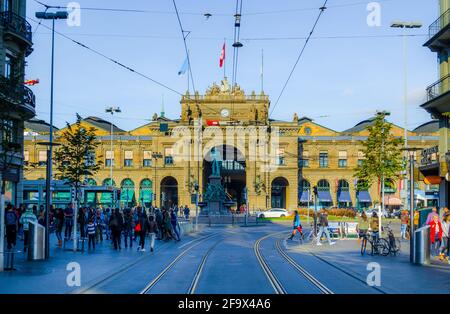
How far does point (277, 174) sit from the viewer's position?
331 ft

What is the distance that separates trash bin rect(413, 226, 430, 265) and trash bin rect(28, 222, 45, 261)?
12276mm

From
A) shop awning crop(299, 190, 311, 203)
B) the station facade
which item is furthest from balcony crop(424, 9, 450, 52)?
shop awning crop(299, 190, 311, 203)

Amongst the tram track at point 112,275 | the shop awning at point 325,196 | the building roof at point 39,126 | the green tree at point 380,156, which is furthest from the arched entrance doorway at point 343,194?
the tram track at point 112,275

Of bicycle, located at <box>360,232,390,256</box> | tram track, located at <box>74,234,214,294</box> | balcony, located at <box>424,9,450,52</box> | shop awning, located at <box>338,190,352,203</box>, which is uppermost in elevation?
balcony, located at <box>424,9,450,52</box>

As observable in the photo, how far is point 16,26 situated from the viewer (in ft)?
119

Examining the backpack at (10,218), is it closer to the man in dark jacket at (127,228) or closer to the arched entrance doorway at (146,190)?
the man in dark jacket at (127,228)

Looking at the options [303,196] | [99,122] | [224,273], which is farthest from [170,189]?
[224,273]

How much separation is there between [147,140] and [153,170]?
513 centimetres

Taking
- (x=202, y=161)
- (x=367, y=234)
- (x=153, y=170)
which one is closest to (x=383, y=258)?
(x=367, y=234)

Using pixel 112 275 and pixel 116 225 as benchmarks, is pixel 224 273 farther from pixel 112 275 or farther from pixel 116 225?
pixel 116 225

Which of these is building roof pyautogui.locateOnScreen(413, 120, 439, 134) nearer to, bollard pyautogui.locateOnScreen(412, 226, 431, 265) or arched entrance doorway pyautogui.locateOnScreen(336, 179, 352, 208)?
arched entrance doorway pyautogui.locateOnScreen(336, 179, 352, 208)

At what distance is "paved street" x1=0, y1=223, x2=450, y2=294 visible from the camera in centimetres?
1575

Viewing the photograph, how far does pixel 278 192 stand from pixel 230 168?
851cm

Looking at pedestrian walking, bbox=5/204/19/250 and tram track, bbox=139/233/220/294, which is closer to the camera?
tram track, bbox=139/233/220/294
